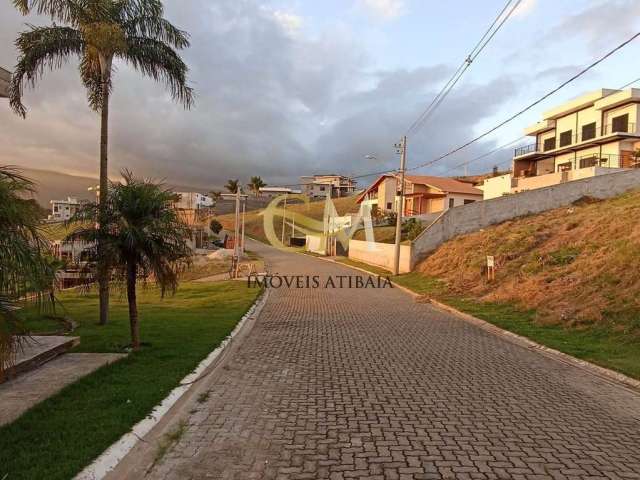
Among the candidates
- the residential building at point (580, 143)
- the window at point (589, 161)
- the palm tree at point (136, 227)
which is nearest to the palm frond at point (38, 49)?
the palm tree at point (136, 227)

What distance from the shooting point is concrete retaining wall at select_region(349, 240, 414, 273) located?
97.9ft

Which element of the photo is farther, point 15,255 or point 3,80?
point 3,80

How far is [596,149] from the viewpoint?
44594 millimetres

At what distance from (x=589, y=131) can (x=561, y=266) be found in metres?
34.9

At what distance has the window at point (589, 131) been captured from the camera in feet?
148

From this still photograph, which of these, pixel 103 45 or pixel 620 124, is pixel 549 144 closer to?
pixel 620 124

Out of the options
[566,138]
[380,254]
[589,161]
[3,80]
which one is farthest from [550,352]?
[566,138]

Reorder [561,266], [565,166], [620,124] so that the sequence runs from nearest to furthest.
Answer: [561,266], [620,124], [565,166]

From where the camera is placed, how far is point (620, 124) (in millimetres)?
42344

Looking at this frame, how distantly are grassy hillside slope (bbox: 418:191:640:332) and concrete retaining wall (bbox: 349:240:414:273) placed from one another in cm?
141

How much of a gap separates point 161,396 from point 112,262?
301 centimetres

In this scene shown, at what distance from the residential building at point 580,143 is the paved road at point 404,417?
33361 millimetres

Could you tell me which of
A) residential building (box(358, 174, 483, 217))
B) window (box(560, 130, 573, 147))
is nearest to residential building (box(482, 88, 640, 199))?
window (box(560, 130, 573, 147))

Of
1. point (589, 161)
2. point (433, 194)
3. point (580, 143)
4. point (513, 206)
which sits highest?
point (580, 143)
